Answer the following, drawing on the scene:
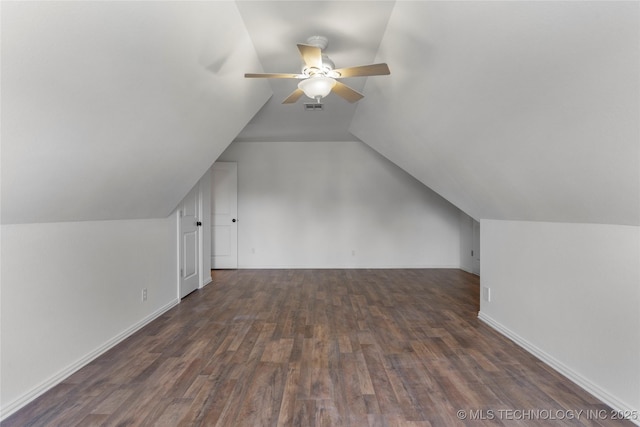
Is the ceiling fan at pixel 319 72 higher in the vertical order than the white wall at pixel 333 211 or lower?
higher

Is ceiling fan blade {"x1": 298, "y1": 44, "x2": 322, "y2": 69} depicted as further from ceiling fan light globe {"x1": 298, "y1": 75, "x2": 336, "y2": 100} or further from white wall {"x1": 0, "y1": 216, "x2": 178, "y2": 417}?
white wall {"x1": 0, "y1": 216, "x2": 178, "y2": 417}

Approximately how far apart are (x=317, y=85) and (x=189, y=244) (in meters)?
Answer: 2.97

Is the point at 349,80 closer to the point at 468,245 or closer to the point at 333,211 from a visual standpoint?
the point at 333,211

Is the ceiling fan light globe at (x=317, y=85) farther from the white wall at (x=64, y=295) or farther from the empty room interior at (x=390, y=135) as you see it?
the white wall at (x=64, y=295)

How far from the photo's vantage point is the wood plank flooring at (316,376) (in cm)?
184

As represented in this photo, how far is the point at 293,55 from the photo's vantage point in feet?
9.43

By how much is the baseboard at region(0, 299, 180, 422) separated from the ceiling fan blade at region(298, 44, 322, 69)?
102 inches

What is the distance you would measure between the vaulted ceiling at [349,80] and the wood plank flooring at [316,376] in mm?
1099

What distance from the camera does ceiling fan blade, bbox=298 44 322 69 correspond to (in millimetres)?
2076

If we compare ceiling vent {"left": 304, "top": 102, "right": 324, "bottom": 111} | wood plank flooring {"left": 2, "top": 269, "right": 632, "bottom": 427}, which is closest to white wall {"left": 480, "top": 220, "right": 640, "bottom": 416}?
wood plank flooring {"left": 2, "top": 269, "right": 632, "bottom": 427}

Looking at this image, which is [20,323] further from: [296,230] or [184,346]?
[296,230]

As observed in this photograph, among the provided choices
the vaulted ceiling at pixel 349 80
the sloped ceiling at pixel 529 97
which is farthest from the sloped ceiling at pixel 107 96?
the sloped ceiling at pixel 529 97

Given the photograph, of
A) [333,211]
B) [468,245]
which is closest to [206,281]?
[333,211]

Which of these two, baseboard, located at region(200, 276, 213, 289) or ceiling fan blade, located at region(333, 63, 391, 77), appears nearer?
ceiling fan blade, located at region(333, 63, 391, 77)
